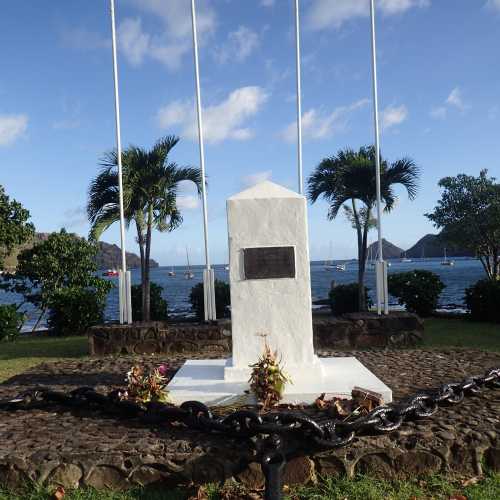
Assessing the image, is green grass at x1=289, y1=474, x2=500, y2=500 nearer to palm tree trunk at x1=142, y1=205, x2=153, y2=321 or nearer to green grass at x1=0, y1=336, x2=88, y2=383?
green grass at x1=0, y1=336, x2=88, y2=383

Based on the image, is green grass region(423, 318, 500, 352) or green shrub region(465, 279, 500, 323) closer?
green grass region(423, 318, 500, 352)

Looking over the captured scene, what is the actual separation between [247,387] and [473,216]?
680 inches

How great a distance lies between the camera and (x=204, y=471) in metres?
3.79

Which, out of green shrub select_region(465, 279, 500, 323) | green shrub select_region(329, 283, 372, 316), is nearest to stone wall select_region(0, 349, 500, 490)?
green shrub select_region(465, 279, 500, 323)

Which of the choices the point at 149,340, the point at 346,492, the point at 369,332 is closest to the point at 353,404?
the point at 346,492

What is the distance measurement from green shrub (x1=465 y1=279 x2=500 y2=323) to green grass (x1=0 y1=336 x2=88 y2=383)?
31.3 ft

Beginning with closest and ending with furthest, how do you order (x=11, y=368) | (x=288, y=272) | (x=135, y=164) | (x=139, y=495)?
(x=139, y=495), (x=288, y=272), (x=11, y=368), (x=135, y=164)

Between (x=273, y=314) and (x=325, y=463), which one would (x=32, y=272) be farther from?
(x=325, y=463)

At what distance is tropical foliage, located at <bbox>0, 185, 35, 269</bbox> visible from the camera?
13.9 metres

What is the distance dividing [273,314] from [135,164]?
326 inches

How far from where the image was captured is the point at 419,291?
14570 millimetres

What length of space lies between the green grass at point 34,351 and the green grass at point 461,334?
6900 millimetres

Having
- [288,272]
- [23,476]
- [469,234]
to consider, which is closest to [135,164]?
[288,272]

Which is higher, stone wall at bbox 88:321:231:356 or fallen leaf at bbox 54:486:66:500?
stone wall at bbox 88:321:231:356
